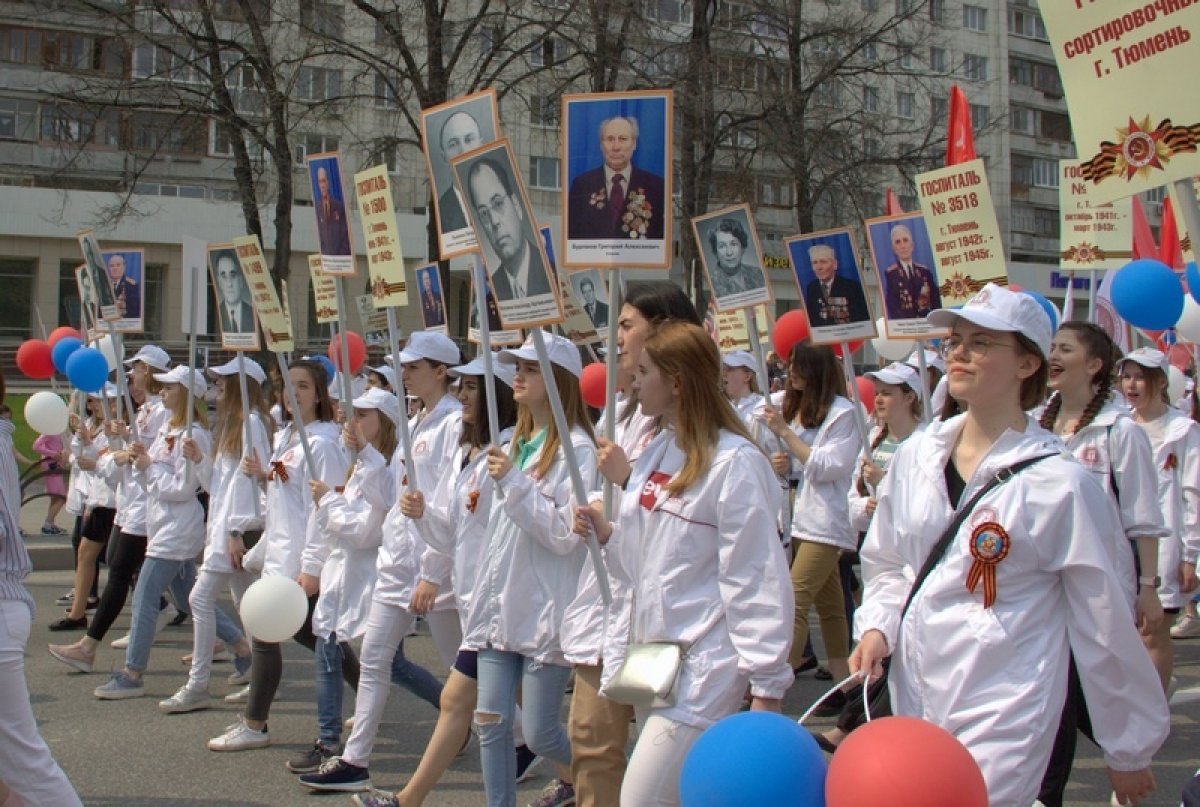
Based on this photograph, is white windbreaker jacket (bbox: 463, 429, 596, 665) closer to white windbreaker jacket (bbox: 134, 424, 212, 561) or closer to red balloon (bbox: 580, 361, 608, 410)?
red balloon (bbox: 580, 361, 608, 410)

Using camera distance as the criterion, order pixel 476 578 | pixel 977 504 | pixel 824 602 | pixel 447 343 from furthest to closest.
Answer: pixel 824 602, pixel 447 343, pixel 476 578, pixel 977 504

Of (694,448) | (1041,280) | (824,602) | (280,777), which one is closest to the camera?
(694,448)

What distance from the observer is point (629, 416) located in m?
5.18

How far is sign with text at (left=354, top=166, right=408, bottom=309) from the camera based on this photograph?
21.1 ft

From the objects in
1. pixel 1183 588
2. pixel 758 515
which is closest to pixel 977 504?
pixel 758 515

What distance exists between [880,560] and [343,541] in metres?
3.47

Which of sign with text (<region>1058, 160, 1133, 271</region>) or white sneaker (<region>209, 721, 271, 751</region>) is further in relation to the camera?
sign with text (<region>1058, 160, 1133, 271</region>)

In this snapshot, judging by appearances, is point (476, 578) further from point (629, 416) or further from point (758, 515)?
point (758, 515)

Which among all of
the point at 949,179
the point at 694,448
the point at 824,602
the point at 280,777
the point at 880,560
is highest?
the point at 949,179

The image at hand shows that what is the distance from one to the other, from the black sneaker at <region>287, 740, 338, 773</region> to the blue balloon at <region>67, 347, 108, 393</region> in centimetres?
473

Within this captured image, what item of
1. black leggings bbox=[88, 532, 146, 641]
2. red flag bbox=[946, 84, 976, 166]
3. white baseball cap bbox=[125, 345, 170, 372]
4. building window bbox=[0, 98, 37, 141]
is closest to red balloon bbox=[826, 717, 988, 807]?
black leggings bbox=[88, 532, 146, 641]

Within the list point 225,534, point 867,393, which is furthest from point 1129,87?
point 867,393

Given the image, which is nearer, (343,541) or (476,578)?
(476,578)

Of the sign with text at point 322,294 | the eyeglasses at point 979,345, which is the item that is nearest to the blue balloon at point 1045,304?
the eyeglasses at point 979,345
